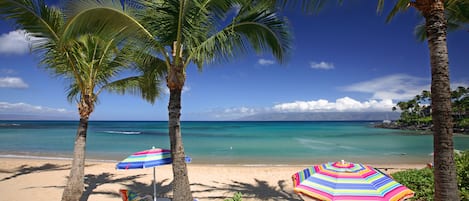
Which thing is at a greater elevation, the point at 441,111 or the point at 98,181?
the point at 441,111

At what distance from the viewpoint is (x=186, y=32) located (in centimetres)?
429

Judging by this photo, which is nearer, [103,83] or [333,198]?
[333,198]

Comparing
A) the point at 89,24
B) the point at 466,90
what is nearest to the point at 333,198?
the point at 89,24

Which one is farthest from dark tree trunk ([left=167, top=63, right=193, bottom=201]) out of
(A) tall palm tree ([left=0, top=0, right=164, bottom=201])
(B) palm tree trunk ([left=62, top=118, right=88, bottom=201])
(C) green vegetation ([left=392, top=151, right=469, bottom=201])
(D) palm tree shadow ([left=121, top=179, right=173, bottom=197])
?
(C) green vegetation ([left=392, top=151, right=469, bottom=201])

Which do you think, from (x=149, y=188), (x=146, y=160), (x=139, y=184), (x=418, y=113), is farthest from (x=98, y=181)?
(x=418, y=113)

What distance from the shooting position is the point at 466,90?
46719 mm

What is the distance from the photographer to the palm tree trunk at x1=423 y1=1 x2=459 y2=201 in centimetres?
315

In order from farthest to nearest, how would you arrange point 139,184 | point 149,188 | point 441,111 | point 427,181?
point 139,184, point 149,188, point 427,181, point 441,111

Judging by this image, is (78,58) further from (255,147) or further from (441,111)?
(255,147)

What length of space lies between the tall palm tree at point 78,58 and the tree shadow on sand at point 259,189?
3.48 m

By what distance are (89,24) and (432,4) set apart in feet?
17.0

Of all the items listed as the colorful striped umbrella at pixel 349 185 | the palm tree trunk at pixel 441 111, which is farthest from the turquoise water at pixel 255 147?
the palm tree trunk at pixel 441 111

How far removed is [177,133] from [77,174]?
10.8 feet

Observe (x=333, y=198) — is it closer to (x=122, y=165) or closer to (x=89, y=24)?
(x=122, y=165)
